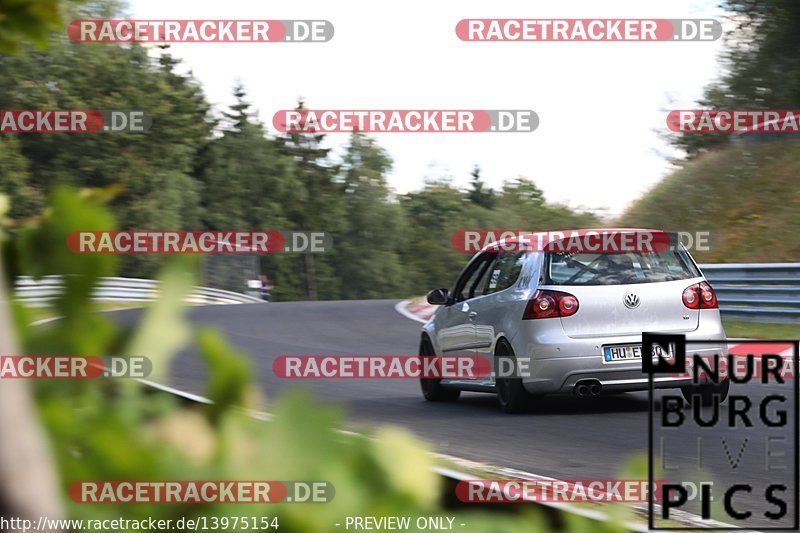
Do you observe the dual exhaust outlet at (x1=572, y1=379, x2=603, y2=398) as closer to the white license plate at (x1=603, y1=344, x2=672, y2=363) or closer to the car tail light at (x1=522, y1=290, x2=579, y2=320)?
the white license plate at (x1=603, y1=344, x2=672, y2=363)

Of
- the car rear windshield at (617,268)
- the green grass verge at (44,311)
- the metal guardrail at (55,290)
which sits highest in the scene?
the metal guardrail at (55,290)

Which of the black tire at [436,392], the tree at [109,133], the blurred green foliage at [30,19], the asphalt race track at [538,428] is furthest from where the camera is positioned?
the tree at [109,133]

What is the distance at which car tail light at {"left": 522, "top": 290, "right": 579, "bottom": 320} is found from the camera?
9.20 meters

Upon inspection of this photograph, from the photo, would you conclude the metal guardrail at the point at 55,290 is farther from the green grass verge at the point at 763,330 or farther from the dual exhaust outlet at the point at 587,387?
the green grass verge at the point at 763,330

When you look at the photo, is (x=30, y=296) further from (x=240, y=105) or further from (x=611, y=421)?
(x=240, y=105)

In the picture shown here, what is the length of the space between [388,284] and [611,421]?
248 feet

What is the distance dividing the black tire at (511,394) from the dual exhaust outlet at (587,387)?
→ 41 centimetres

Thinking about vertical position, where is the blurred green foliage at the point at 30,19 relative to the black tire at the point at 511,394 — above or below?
above

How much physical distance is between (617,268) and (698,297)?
27.1 inches

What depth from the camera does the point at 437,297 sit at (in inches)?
416

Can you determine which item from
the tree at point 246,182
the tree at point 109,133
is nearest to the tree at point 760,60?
the tree at point 109,133

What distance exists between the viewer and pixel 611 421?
8.59 metres

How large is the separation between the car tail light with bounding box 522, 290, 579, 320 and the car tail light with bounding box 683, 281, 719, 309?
87cm

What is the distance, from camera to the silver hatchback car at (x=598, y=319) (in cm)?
907
